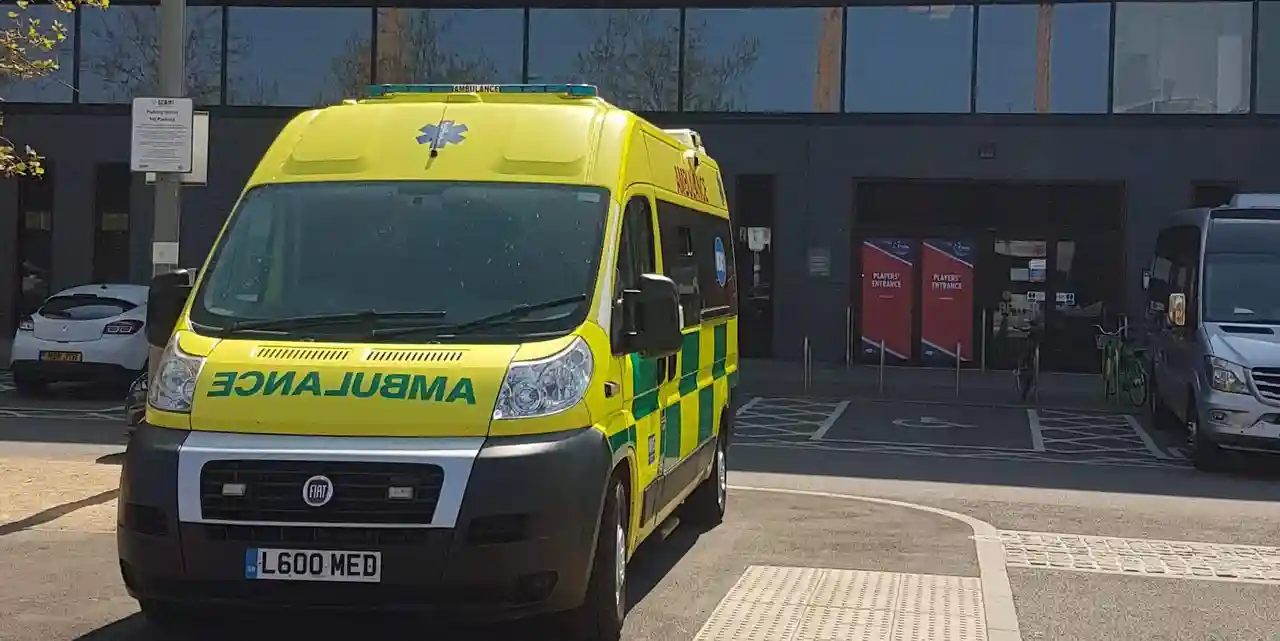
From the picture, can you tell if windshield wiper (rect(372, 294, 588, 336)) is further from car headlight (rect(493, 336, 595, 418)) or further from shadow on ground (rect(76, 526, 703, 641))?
shadow on ground (rect(76, 526, 703, 641))

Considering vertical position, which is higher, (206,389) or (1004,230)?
(1004,230)

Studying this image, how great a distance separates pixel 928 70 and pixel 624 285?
18844mm

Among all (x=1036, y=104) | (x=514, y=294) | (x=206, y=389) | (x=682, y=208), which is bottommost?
(x=206, y=389)

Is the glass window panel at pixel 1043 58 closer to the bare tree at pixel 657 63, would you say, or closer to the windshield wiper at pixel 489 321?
the bare tree at pixel 657 63

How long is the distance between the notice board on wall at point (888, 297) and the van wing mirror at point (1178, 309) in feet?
33.0

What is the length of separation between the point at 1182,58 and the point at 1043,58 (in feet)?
7.15

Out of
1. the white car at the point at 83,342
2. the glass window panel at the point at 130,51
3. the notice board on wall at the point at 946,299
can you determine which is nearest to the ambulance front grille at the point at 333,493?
the white car at the point at 83,342

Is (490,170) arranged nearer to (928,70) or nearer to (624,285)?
(624,285)

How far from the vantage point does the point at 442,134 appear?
6.97 meters

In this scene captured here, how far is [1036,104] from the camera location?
79.6ft

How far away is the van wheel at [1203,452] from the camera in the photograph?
44.1 feet

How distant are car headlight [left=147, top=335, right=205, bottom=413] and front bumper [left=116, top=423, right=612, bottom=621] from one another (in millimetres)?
147

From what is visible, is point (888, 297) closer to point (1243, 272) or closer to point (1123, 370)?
point (1123, 370)

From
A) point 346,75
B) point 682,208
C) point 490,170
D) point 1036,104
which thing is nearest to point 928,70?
point 1036,104
